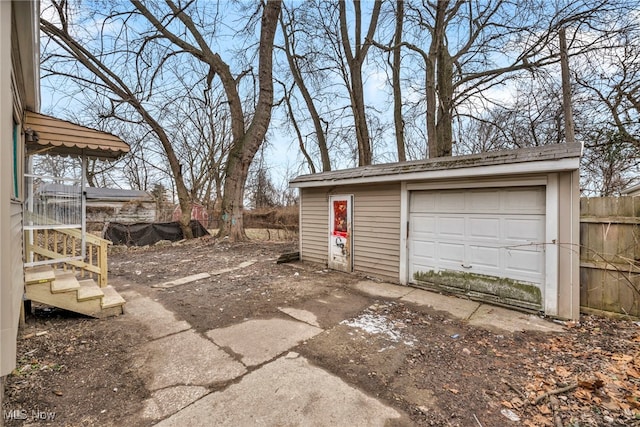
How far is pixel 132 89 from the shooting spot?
10.8 m

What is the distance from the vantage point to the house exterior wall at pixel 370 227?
590 cm

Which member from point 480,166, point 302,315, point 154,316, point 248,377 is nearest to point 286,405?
point 248,377

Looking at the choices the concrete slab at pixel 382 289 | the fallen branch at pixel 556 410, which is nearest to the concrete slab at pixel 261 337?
the concrete slab at pixel 382 289

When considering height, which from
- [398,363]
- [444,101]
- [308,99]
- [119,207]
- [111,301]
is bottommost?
[398,363]

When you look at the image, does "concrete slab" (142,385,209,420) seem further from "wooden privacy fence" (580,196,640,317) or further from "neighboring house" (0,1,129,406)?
"wooden privacy fence" (580,196,640,317)

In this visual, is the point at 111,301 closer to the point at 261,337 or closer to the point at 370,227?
the point at 261,337

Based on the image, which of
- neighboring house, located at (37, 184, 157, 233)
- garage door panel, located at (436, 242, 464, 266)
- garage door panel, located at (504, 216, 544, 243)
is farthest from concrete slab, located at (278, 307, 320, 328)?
neighboring house, located at (37, 184, 157, 233)

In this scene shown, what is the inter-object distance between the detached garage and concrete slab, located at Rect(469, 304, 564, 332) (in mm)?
239

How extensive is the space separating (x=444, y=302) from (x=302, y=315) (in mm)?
2450

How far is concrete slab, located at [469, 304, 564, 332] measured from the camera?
12.3ft

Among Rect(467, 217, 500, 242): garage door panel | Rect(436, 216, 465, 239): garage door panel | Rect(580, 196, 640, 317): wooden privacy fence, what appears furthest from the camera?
Rect(436, 216, 465, 239): garage door panel

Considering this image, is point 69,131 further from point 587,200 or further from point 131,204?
point 131,204

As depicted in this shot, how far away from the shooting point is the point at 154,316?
4.02m

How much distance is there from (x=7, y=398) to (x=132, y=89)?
11.6 meters
